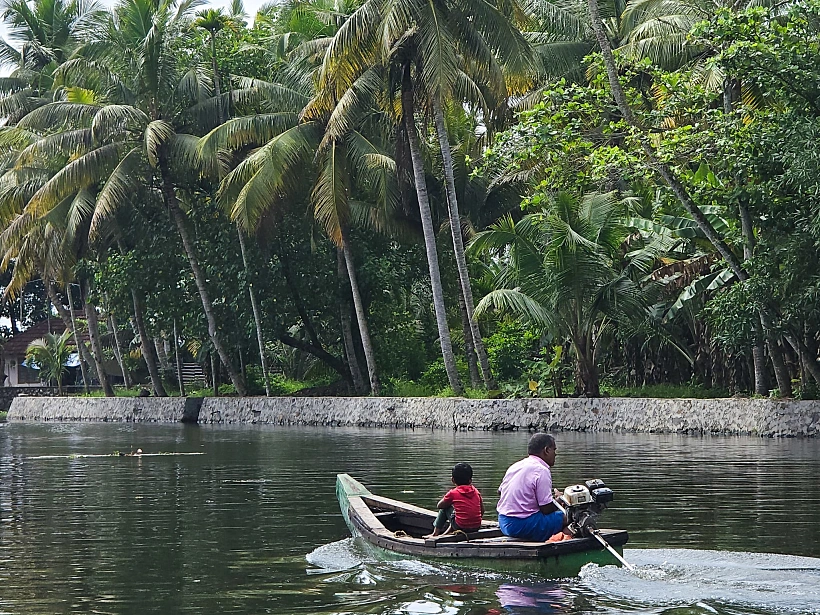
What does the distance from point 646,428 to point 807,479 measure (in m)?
11.3

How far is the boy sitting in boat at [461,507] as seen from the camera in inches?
433

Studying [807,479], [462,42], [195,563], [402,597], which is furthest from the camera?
[462,42]

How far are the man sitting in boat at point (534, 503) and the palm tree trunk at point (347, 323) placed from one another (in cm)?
2932

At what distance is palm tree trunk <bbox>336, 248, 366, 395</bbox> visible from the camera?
131 ft

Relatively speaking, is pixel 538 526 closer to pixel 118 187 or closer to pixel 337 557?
pixel 337 557

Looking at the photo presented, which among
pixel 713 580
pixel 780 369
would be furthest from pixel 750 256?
pixel 713 580

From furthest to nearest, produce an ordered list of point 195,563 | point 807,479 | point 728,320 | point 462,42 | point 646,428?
1. point 462,42
2. point 646,428
3. point 728,320
4. point 807,479
5. point 195,563

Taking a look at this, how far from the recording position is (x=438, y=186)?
3703cm

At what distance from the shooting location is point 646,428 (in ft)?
93.2

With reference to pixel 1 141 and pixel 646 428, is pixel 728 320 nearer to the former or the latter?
pixel 646 428

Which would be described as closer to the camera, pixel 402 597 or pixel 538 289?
pixel 402 597

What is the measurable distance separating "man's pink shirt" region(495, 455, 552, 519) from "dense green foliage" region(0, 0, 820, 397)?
12780 millimetres

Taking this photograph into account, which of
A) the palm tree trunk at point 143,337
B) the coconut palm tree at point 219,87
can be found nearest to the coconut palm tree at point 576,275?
the coconut palm tree at point 219,87

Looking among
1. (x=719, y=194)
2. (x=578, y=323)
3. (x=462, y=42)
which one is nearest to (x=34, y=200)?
(x=462, y=42)
